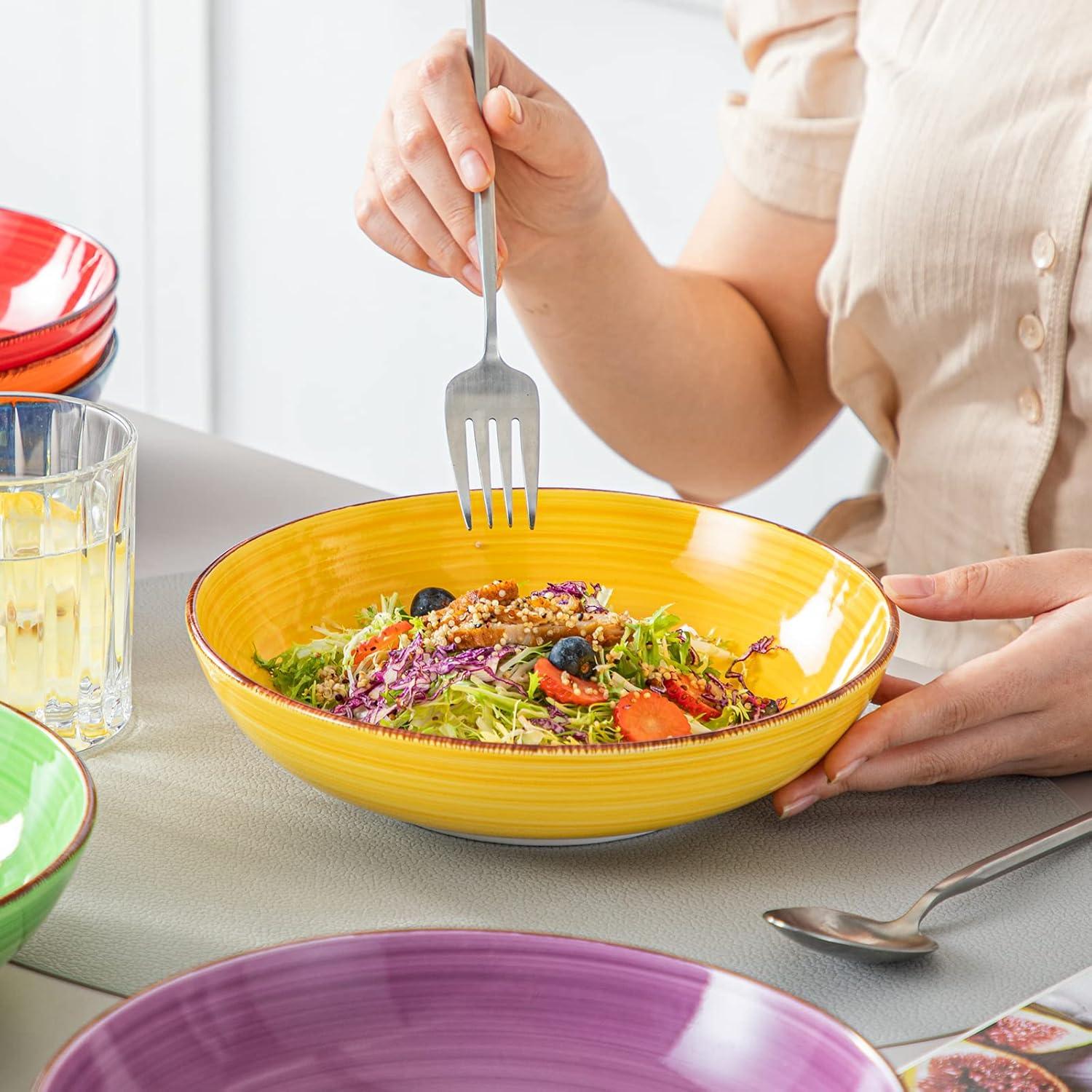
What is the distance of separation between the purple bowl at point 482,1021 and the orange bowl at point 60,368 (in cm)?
72

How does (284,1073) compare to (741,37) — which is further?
(741,37)

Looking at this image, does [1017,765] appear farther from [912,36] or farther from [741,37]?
[741,37]

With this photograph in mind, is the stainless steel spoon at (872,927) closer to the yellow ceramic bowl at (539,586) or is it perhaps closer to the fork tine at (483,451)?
the yellow ceramic bowl at (539,586)

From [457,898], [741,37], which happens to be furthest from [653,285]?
[457,898]

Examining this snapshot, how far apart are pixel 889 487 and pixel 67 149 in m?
3.45

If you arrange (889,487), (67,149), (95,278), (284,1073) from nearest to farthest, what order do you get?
(284,1073) < (95,278) < (889,487) < (67,149)

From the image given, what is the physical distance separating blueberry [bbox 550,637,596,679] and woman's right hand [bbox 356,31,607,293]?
0.31m

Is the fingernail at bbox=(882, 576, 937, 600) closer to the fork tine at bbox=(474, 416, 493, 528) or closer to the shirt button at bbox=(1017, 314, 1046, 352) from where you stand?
the fork tine at bbox=(474, 416, 493, 528)

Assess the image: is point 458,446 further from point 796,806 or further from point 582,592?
point 796,806

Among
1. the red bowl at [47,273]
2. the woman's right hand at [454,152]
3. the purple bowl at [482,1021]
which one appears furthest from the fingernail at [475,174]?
the purple bowl at [482,1021]

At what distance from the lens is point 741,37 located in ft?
5.51

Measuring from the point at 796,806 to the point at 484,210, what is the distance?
47cm

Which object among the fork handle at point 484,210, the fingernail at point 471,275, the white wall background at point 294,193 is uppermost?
the fork handle at point 484,210

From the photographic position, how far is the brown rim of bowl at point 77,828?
0.55m
